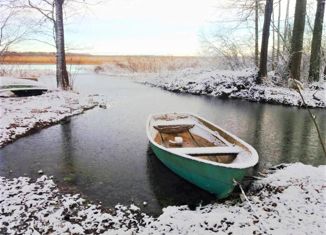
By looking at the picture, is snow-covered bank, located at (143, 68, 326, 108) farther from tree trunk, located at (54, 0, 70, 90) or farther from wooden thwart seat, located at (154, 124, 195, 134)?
tree trunk, located at (54, 0, 70, 90)

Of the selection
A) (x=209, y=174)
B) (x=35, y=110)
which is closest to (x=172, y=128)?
(x=209, y=174)

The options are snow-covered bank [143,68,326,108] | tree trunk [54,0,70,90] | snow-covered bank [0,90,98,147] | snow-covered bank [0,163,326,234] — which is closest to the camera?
snow-covered bank [0,163,326,234]

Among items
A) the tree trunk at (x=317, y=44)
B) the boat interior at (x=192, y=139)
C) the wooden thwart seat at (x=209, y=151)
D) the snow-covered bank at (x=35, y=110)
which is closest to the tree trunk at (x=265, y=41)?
the tree trunk at (x=317, y=44)

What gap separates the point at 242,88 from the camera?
17.4m

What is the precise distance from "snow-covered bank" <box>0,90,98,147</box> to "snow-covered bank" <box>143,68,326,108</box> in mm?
7204

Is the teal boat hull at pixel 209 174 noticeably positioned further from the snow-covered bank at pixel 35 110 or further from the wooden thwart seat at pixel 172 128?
the snow-covered bank at pixel 35 110

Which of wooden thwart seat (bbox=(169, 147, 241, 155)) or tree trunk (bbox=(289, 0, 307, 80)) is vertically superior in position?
tree trunk (bbox=(289, 0, 307, 80))

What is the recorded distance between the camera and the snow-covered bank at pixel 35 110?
8.97 m

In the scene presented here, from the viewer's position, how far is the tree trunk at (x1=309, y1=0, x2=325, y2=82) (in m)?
14.9

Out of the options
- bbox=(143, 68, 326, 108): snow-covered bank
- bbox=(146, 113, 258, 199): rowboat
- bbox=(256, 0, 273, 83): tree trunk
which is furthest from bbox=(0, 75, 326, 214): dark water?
bbox=(256, 0, 273, 83): tree trunk

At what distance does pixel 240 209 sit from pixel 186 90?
1680 centimetres

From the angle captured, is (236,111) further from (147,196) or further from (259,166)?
(147,196)

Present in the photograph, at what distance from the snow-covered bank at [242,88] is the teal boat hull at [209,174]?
8.95 m

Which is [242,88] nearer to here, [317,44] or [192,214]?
[317,44]
